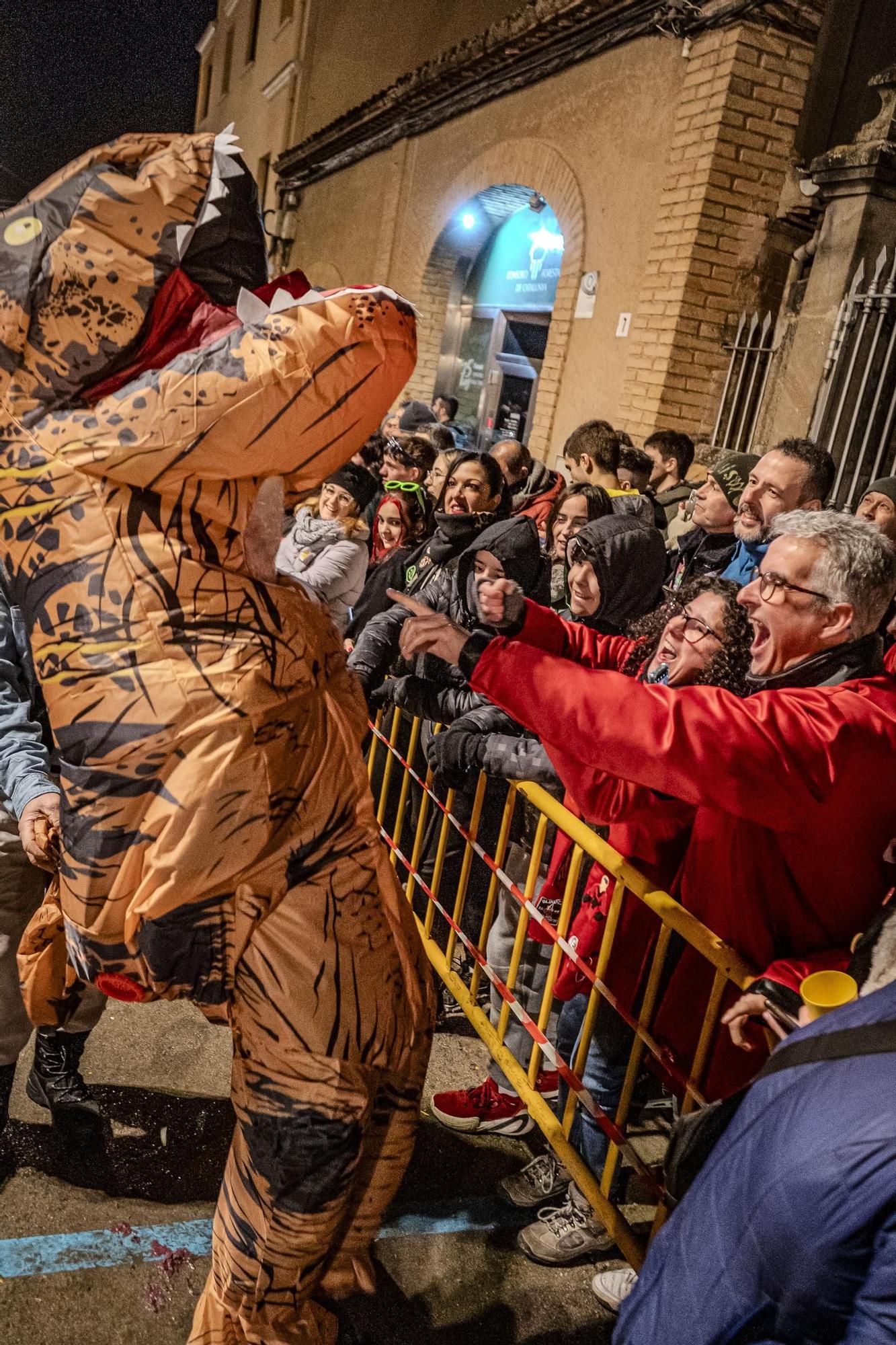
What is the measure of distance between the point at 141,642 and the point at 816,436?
19.3 feet

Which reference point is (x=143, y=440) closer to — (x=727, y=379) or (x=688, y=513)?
(x=688, y=513)

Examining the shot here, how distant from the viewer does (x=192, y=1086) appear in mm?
2891

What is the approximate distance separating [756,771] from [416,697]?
159 centimetres

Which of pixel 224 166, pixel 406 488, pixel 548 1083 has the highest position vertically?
pixel 224 166

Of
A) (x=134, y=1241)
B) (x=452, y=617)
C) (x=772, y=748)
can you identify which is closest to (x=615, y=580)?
(x=452, y=617)

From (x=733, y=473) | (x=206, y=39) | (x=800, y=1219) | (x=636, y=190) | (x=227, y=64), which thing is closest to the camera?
(x=800, y=1219)

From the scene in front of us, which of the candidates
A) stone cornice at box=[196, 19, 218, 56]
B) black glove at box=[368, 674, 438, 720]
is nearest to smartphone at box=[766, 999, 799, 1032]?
black glove at box=[368, 674, 438, 720]

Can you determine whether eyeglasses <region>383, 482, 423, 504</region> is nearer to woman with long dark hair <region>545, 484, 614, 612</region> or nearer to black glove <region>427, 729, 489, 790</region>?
woman with long dark hair <region>545, 484, 614, 612</region>

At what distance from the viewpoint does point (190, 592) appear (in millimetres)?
1390

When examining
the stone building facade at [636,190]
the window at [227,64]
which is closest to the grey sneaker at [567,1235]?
the stone building facade at [636,190]

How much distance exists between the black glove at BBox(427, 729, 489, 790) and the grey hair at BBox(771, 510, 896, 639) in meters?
1.15

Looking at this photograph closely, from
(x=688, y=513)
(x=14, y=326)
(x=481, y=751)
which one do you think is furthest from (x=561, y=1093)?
(x=688, y=513)

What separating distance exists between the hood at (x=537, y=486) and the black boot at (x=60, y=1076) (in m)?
3.83

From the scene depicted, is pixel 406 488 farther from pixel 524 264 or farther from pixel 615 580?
pixel 524 264
